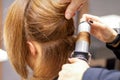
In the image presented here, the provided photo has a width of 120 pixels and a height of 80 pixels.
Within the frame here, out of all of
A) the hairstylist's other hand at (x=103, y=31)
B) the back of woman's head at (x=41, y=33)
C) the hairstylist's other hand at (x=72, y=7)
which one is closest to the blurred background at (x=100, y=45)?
the hairstylist's other hand at (x=103, y=31)

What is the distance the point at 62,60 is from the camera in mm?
991

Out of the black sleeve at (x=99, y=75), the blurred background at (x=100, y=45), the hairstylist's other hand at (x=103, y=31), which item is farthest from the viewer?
the blurred background at (x=100, y=45)

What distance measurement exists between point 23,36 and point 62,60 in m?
0.18

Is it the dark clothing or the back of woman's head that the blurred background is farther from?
the dark clothing

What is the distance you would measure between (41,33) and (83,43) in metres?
0.17

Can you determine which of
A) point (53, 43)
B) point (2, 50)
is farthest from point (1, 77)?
point (53, 43)

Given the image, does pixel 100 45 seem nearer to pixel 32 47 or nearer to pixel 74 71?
pixel 32 47

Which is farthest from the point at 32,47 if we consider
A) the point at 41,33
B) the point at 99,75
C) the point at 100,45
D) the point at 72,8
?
the point at 100,45

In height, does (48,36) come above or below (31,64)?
above

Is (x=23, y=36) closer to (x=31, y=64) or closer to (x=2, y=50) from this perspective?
(x=31, y=64)

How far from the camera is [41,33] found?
908mm

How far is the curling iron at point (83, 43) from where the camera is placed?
78cm

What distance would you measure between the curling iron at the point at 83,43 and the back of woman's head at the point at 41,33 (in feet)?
0.25

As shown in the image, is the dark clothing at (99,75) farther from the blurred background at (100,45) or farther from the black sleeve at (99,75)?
the blurred background at (100,45)
